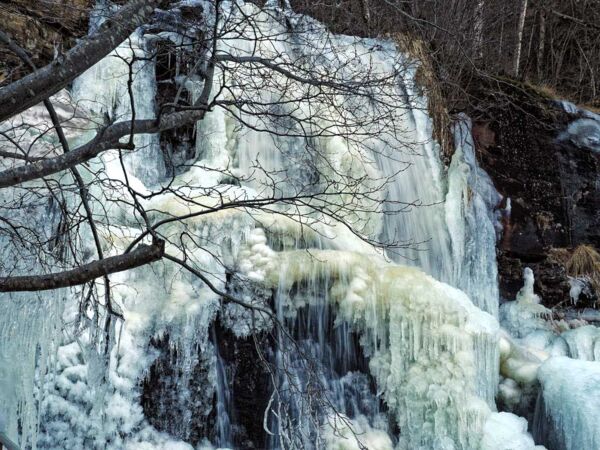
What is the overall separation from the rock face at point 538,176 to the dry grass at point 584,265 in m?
0.14

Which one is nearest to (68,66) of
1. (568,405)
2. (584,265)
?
(568,405)

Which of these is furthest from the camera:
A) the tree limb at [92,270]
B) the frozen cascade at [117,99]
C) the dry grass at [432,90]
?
the dry grass at [432,90]

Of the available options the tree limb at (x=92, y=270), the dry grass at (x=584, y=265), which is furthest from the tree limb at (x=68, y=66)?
the dry grass at (x=584, y=265)

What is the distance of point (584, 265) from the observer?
8.78 m

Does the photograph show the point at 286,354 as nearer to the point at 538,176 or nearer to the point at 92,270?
the point at 92,270

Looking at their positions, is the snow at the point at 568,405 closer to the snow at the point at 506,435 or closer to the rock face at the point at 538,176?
the snow at the point at 506,435

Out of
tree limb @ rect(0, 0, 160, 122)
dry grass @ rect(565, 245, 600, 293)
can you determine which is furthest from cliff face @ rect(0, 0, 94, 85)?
dry grass @ rect(565, 245, 600, 293)

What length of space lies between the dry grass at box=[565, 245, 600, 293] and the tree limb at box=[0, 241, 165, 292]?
7.38m

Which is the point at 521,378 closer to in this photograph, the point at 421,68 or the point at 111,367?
the point at 111,367

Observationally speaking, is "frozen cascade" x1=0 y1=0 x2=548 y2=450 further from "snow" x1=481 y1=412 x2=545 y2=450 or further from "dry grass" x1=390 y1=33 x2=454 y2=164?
"dry grass" x1=390 y1=33 x2=454 y2=164

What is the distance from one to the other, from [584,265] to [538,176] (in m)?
1.25

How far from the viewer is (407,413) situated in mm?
5383

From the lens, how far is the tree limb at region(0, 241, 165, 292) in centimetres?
241

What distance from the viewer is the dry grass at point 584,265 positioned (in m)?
8.72
